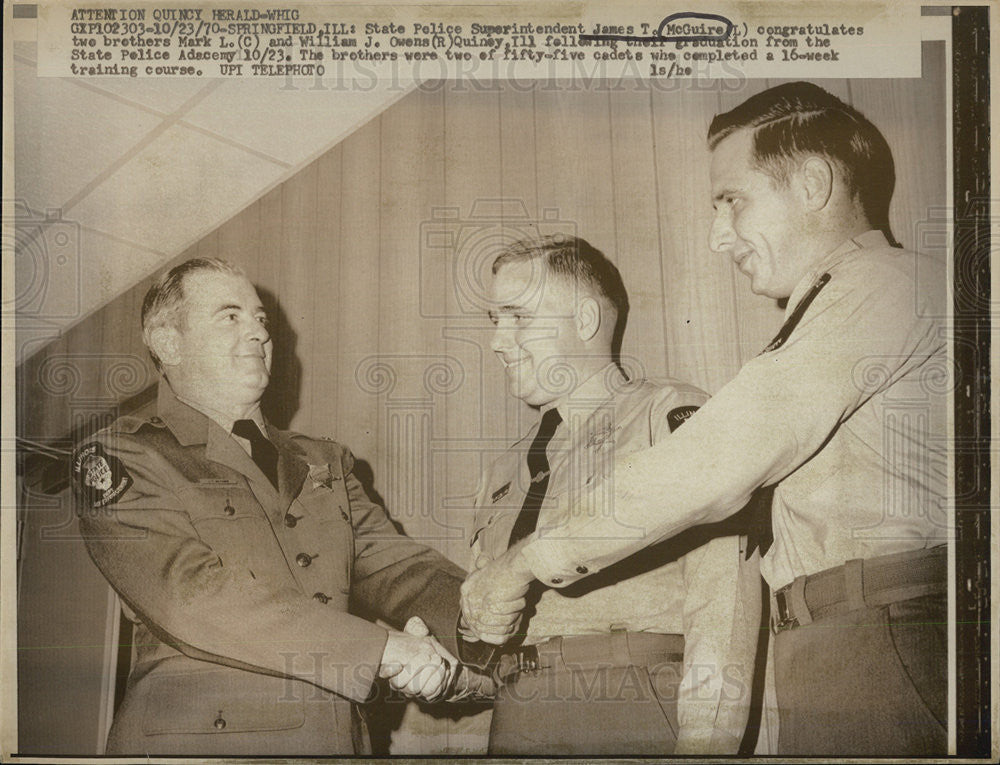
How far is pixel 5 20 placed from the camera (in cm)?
403

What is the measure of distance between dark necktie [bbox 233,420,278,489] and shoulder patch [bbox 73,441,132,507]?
0.40m

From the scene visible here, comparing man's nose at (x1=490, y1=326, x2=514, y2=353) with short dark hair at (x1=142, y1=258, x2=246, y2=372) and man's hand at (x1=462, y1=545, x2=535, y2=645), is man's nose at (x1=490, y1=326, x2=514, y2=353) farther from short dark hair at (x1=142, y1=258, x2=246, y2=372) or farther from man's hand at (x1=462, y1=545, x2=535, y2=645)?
short dark hair at (x1=142, y1=258, x2=246, y2=372)

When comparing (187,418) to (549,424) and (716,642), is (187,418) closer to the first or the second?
(549,424)

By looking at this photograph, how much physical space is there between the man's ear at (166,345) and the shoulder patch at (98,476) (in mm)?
363

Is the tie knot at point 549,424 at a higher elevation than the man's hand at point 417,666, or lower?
higher

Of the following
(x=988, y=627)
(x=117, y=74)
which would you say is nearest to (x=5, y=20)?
(x=117, y=74)

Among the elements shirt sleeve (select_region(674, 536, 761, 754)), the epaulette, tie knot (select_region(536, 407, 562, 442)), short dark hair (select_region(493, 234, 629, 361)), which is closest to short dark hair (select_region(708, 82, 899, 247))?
short dark hair (select_region(493, 234, 629, 361))

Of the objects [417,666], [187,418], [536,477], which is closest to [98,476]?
[187,418]

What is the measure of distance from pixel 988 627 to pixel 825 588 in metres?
0.62

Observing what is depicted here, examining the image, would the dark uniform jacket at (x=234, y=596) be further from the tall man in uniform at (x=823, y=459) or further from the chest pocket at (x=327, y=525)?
the tall man in uniform at (x=823, y=459)

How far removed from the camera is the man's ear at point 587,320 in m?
3.93

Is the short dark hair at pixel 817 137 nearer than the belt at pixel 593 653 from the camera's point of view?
No

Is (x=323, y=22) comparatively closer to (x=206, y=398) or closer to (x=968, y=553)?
(x=206, y=398)

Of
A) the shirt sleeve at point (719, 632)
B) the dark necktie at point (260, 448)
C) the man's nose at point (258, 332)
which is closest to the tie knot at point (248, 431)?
the dark necktie at point (260, 448)
